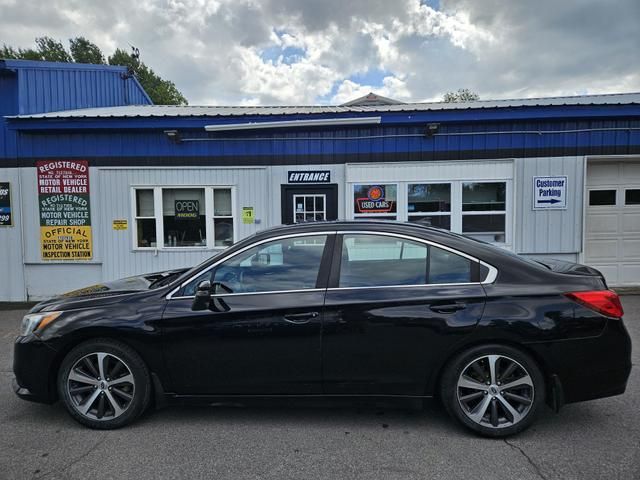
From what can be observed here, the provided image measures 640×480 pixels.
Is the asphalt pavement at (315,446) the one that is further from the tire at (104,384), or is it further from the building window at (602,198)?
the building window at (602,198)

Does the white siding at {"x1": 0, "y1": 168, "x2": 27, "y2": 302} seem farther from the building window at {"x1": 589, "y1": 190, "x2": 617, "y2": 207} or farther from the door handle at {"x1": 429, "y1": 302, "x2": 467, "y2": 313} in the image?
the building window at {"x1": 589, "y1": 190, "x2": 617, "y2": 207}

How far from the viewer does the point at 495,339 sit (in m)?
2.95

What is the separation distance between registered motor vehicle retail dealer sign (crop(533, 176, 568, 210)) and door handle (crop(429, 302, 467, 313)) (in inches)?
237

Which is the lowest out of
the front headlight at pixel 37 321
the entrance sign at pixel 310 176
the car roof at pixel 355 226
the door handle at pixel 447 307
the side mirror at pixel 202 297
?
the front headlight at pixel 37 321

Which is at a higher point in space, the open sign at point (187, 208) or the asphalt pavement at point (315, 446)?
the open sign at point (187, 208)

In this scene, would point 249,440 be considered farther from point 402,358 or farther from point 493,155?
point 493,155

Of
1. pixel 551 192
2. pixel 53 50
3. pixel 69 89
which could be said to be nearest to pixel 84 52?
pixel 53 50

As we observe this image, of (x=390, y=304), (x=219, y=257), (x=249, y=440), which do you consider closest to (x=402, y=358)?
(x=390, y=304)

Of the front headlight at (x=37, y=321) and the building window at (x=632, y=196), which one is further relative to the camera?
the building window at (x=632, y=196)

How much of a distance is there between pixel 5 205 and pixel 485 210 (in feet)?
31.7

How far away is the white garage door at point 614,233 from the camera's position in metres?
8.32

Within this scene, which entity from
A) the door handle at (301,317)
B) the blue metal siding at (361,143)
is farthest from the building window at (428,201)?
the door handle at (301,317)

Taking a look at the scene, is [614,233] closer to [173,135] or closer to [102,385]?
[173,135]

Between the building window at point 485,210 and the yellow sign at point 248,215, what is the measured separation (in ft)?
13.9
